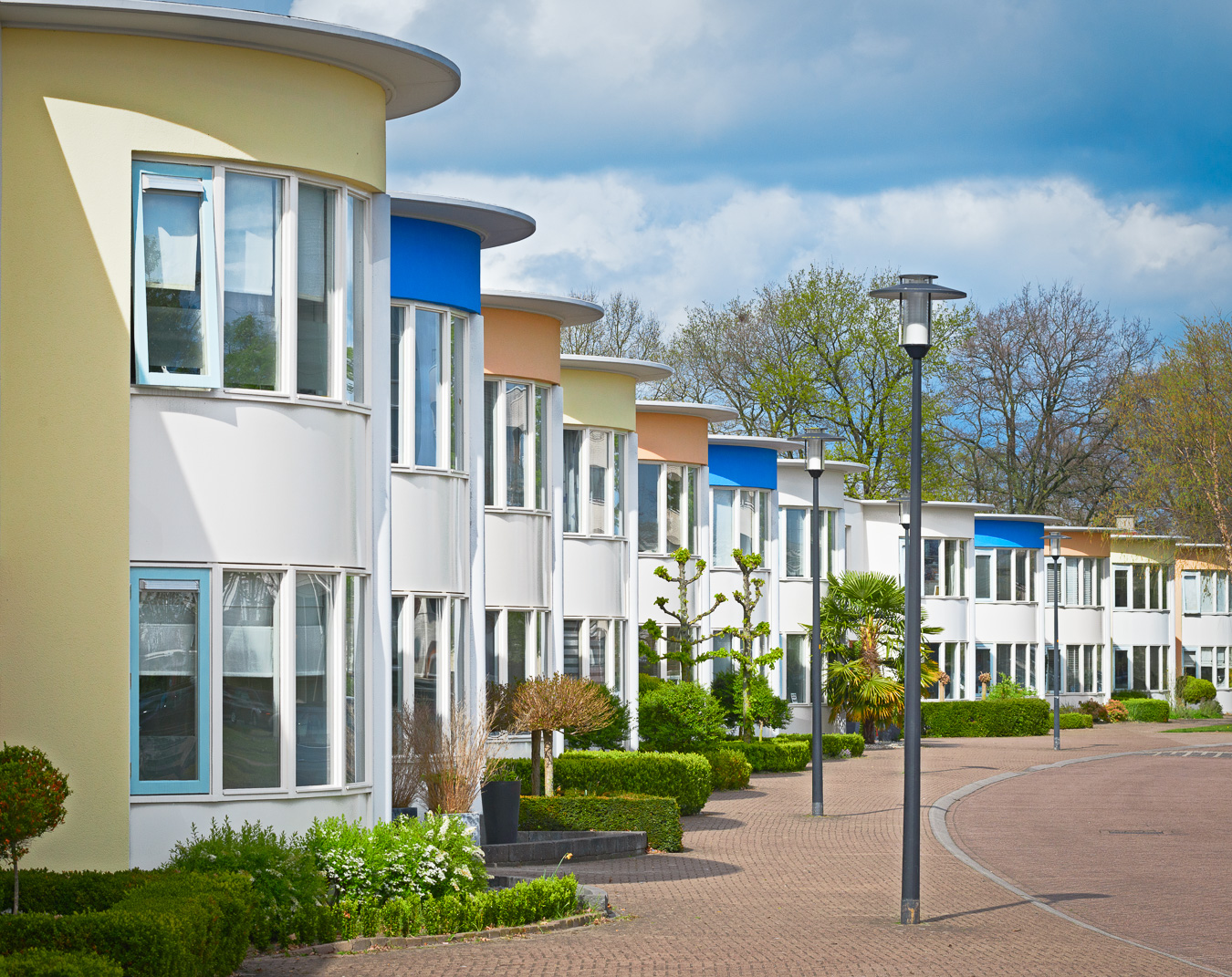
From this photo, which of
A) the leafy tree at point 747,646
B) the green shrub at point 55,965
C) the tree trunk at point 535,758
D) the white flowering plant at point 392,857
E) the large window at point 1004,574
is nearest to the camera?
the green shrub at point 55,965

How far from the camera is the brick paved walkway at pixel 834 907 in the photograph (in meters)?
11.1

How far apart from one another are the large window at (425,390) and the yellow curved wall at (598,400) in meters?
9.21

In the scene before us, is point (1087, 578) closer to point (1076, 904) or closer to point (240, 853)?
point (1076, 904)

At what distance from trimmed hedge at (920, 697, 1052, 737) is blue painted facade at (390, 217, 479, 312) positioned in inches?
1276

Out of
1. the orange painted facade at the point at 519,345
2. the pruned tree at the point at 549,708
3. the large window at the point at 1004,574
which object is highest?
the orange painted facade at the point at 519,345

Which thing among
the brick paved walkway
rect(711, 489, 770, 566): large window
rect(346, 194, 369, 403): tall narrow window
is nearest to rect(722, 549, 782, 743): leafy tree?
rect(711, 489, 770, 566): large window

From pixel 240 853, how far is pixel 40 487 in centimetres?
317

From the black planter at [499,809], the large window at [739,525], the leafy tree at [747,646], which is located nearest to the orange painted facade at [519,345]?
the black planter at [499,809]

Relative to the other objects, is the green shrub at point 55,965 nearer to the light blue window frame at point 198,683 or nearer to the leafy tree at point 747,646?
the light blue window frame at point 198,683

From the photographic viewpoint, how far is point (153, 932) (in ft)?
28.5

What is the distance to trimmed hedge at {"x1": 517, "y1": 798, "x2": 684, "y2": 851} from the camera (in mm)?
18844

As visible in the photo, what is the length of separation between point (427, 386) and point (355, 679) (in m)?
5.04

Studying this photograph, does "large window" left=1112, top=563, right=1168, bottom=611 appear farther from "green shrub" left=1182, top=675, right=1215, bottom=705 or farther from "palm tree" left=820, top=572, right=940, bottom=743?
"palm tree" left=820, top=572, right=940, bottom=743

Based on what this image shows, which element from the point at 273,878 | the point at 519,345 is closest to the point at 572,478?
the point at 519,345
